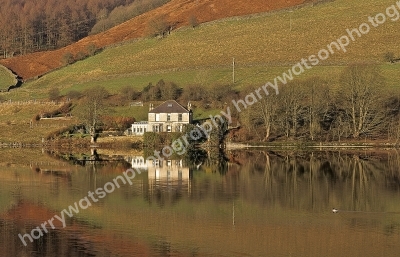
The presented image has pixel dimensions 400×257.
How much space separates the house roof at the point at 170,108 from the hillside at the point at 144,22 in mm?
33788

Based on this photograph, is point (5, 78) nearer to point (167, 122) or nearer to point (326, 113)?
point (167, 122)

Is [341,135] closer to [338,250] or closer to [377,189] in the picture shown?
[377,189]

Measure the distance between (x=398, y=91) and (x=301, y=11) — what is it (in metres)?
29.9

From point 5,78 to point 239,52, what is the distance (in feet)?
102

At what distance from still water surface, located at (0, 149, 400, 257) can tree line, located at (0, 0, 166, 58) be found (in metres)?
73.7

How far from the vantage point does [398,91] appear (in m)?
66.9

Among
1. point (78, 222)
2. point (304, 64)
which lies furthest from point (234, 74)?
point (78, 222)

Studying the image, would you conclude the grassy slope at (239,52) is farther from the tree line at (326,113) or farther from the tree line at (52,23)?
the tree line at (52,23)

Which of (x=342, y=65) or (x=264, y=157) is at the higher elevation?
(x=342, y=65)

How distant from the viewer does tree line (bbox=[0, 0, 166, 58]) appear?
119 m

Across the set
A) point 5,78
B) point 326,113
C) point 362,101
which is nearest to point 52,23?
point 5,78

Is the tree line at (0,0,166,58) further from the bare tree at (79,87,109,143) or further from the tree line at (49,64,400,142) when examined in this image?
the tree line at (49,64,400,142)

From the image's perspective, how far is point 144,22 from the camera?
108m

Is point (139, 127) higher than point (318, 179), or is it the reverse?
point (139, 127)
